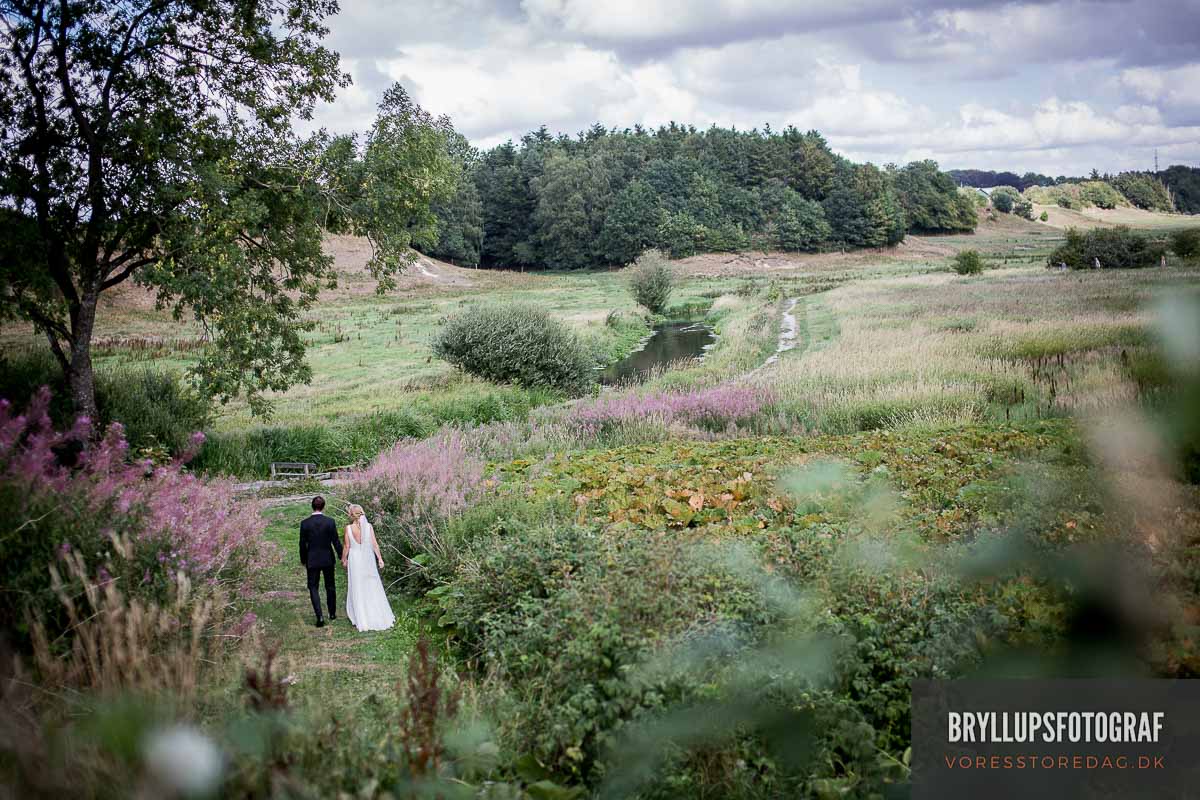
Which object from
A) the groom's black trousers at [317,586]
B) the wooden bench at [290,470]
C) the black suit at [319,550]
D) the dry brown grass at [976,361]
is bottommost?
the wooden bench at [290,470]

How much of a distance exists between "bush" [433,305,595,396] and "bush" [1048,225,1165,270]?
17.2m

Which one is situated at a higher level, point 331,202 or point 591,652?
point 331,202

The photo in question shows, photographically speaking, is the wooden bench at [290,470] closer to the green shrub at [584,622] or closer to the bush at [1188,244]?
the green shrub at [584,622]

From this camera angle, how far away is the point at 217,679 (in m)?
5.34

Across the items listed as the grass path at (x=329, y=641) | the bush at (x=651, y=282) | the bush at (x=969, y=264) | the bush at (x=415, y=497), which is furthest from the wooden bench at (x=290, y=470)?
the bush at (x=969, y=264)

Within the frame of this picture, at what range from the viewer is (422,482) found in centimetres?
1077

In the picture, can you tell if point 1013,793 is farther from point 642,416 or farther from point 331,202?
point 331,202

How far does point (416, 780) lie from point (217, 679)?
10.1 ft

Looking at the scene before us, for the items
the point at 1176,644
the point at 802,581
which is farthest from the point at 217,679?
the point at 1176,644

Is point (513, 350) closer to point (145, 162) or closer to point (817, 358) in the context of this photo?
point (817, 358)

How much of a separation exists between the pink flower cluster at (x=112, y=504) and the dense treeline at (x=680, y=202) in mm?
89632

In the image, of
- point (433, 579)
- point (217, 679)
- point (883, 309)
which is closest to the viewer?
point (217, 679)

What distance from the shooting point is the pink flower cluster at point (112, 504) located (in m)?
5.55

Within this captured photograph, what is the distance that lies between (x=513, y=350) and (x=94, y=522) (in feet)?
73.4
